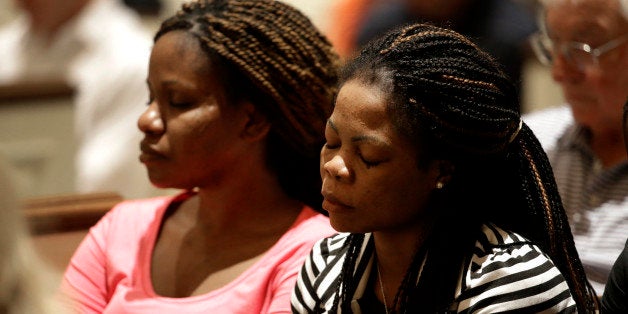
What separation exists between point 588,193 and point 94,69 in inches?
61.6

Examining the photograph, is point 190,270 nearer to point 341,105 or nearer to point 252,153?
point 252,153

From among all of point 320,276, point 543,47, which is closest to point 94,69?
point 543,47

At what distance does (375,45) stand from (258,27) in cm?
45

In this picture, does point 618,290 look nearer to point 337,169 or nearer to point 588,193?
point 337,169

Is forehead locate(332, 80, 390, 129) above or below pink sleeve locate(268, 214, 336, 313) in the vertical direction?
above

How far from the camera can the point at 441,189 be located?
1.54 metres

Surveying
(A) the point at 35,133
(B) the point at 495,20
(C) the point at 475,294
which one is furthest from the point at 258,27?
(B) the point at 495,20

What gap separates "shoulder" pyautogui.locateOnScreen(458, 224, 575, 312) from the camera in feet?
4.83

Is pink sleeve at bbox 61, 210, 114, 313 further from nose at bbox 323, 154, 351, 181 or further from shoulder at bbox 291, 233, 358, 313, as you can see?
nose at bbox 323, 154, 351, 181

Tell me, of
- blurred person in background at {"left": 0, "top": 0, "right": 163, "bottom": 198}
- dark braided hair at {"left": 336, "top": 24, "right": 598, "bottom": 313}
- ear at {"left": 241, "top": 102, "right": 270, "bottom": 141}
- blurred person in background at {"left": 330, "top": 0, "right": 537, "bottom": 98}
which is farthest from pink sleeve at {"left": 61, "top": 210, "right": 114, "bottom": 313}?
blurred person in background at {"left": 330, "top": 0, "right": 537, "bottom": 98}

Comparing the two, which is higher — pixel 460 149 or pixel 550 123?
pixel 460 149

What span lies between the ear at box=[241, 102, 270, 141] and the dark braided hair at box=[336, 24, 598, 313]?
0.45 metres

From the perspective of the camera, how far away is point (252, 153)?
2062mm

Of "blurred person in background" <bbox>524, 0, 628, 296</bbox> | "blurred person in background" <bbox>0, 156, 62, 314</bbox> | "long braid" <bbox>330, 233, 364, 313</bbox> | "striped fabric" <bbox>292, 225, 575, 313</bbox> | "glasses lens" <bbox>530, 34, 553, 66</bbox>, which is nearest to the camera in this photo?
"blurred person in background" <bbox>0, 156, 62, 314</bbox>
